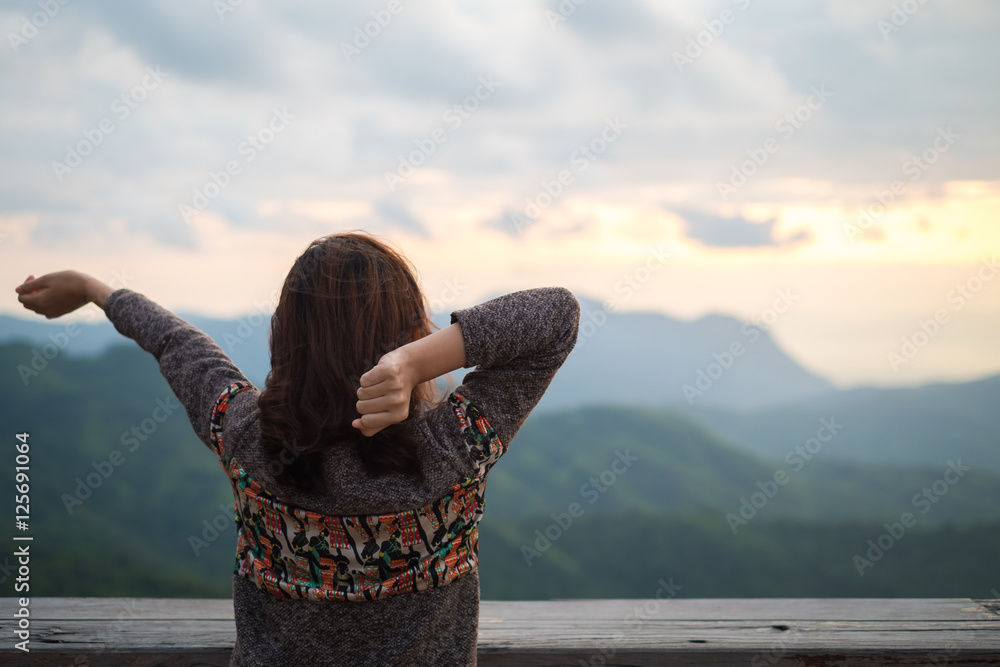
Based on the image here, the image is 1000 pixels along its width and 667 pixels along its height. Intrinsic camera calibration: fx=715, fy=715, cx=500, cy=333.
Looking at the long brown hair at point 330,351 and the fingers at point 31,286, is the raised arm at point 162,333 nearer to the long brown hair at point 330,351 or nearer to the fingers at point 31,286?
the fingers at point 31,286

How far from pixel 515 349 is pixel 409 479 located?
0.92 feet

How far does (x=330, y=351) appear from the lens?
1.17 metres

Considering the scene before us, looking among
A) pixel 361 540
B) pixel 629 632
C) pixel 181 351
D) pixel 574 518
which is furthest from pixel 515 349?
pixel 574 518

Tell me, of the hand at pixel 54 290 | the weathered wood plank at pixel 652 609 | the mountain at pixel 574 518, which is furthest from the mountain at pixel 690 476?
the hand at pixel 54 290

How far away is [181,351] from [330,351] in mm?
405

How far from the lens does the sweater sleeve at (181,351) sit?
131 cm

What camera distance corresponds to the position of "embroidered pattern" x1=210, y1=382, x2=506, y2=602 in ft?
3.93

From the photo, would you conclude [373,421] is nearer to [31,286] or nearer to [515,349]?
[515,349]

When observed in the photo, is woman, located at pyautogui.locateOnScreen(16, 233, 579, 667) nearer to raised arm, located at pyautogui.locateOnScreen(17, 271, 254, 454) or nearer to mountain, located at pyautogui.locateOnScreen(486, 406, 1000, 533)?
raised arm, located at pyautogui.locateOnScreen(17, 271, 254, 454)

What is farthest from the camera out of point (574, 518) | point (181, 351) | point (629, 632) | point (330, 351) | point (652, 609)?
point (574, 518)

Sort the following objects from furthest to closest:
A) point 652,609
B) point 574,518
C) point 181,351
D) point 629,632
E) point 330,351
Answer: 1. point 574,518
2. point 652,609
3. point 629,632
4. point 181,351
5. point 330,351

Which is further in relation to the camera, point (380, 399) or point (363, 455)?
point (363, 455)

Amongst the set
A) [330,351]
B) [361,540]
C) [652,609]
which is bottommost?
[652,609]

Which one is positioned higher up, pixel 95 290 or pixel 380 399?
pixel 380 399
